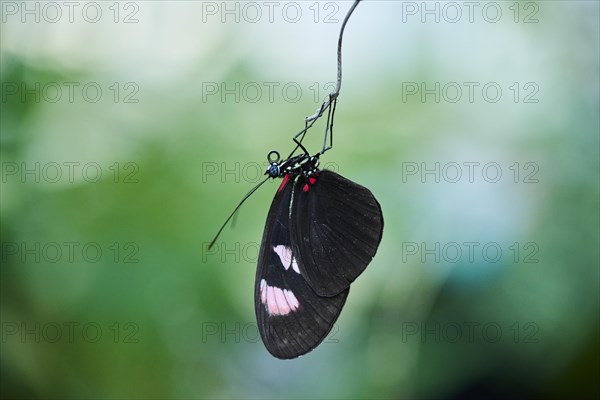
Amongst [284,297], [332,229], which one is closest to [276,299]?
[284,297]

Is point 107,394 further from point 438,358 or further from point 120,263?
point 438,358

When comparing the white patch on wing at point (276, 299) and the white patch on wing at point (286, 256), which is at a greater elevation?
the white patch on wing at point (286, 256)

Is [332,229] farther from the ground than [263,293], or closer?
farther from the ground

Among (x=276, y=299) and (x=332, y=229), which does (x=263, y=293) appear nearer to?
(x=276, y=299)

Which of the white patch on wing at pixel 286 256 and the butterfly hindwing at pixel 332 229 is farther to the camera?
the white patch on wing at pixel 286 256

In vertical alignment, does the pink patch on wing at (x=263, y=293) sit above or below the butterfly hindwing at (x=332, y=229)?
below

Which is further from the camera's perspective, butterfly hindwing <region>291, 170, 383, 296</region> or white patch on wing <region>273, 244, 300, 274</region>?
white patch on wing <region>273, 244, 300, 274</region>
